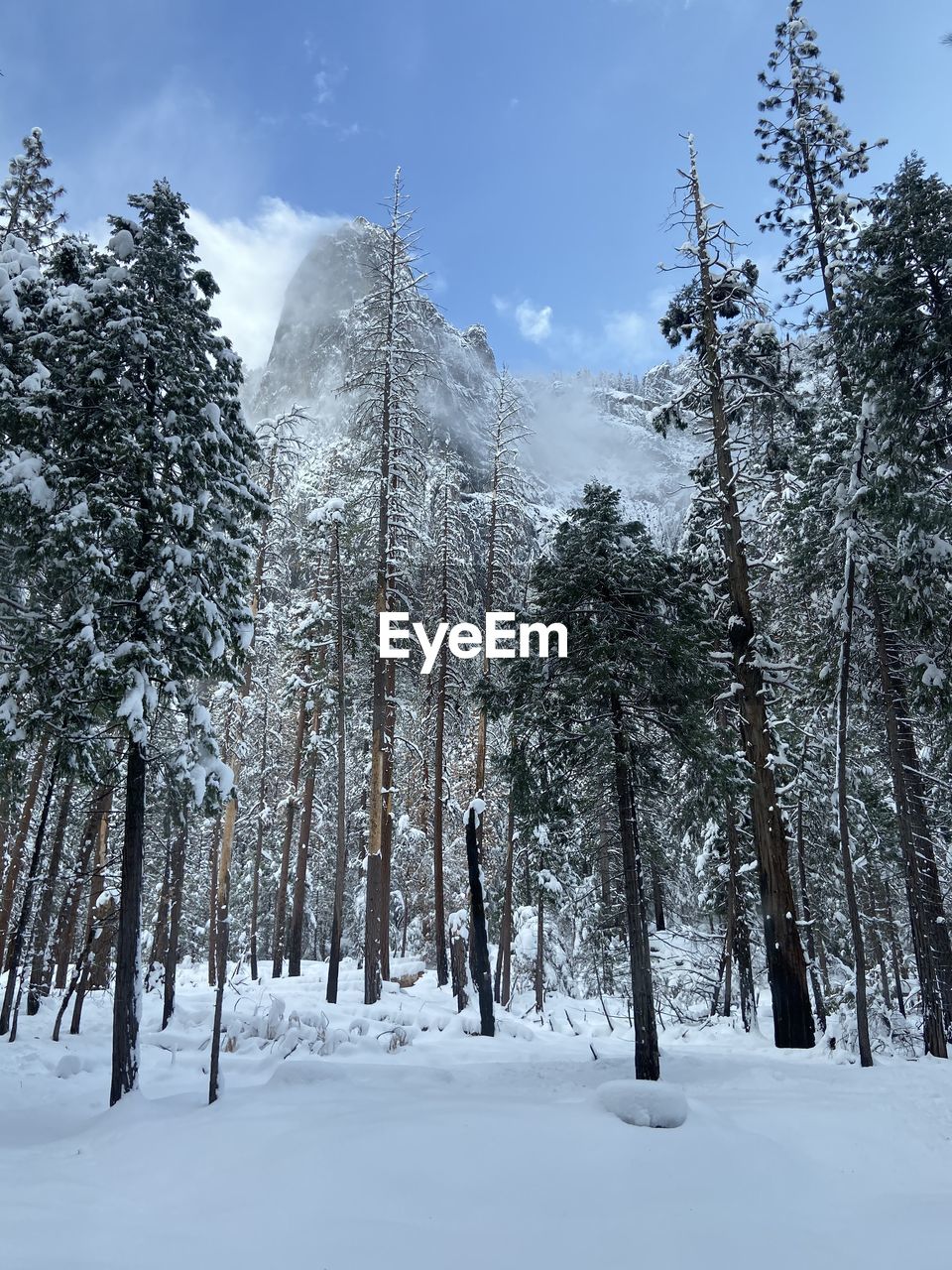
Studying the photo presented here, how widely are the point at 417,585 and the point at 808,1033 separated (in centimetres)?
1402

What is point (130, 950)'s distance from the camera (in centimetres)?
973

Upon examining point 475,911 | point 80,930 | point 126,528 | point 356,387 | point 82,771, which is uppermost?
point 356,387

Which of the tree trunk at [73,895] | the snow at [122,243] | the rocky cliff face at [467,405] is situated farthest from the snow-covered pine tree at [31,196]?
the rocky cliff face at [467,405]

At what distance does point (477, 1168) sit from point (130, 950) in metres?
5.85

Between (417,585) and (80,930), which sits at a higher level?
(417,585)

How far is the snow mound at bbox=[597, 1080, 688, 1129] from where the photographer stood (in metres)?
7.62

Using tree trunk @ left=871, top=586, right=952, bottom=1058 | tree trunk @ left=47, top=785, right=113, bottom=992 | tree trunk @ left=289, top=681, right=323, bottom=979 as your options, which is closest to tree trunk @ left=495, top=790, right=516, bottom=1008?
tree trunk @ left=289, top=681, right=323, bottom=979

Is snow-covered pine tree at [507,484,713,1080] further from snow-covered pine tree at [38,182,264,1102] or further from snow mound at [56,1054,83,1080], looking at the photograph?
snow mound at [56,1054,83,1080]

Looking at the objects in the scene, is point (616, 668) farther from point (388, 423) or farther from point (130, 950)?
point (388, 423)

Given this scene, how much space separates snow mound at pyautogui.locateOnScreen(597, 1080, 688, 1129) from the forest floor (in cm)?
18

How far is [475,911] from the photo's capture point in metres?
14.6

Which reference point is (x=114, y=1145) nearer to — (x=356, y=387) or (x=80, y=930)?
(x=356, y=387)

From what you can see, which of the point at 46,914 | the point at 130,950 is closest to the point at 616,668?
the point at 130,950

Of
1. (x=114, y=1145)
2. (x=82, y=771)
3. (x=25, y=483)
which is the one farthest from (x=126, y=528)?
(x=114, y=1145)
